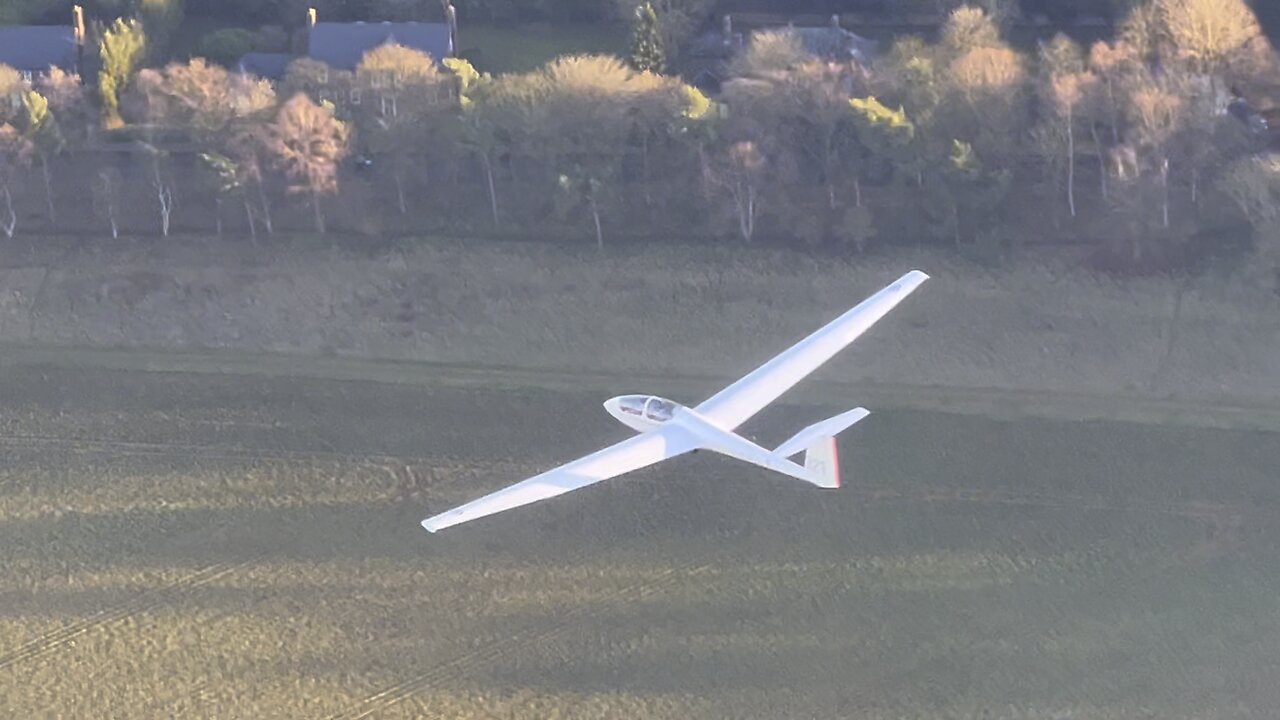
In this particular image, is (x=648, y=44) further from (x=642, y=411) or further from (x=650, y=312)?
(x=642, y=411)

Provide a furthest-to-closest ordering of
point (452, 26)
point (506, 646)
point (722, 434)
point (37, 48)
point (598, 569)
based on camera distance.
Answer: point (452, 26) < point (37, 48) < point (598, 569) < point (722, 434) < point (506, 646)

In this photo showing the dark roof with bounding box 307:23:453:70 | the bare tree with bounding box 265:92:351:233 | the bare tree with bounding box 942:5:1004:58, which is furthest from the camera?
the dark roof with bounding box 307:23:453:70

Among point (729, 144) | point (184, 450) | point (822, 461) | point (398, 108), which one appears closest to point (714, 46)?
point (729, 144)

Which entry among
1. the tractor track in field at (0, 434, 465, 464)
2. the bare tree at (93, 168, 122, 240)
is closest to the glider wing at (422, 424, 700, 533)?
the tractor track in field at (0, 434, 465, 464)

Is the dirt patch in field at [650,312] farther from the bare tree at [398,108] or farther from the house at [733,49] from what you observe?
the house at [733,49]

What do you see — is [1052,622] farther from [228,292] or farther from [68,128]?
[68,128]

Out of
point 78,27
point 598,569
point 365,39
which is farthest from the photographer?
point 78,27

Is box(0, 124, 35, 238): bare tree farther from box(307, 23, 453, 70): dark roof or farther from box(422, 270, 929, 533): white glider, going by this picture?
box(422, 270, 929, 533): white glider
